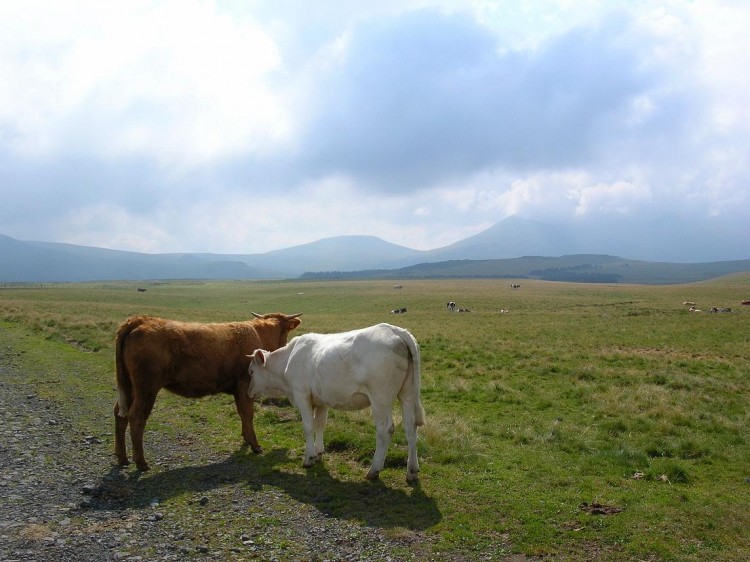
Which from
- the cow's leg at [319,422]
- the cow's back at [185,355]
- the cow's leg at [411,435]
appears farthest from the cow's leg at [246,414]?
the cow's leg at [411,435]

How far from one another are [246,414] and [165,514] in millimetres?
3296

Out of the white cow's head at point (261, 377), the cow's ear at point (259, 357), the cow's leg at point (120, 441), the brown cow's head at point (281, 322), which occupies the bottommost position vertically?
the cow's leg at point (120, 441)

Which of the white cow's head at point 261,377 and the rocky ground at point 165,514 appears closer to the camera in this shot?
the rocky ground at point 165,514

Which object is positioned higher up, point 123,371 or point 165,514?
point 123,371

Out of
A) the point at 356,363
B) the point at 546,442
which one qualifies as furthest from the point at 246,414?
the point at 546,442

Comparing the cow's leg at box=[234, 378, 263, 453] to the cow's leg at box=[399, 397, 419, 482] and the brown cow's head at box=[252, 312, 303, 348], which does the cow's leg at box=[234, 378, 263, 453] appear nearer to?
the brown cow's head at box=[252, 312, 303, 348]

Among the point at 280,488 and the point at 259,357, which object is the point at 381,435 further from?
the point at 259,357

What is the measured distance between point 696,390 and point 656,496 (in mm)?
9874

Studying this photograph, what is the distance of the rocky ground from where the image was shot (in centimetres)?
587

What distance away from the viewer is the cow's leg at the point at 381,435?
8.18 m

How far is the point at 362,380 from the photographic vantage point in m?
8.48

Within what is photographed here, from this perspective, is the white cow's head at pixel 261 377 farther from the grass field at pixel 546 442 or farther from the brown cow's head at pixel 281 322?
the brown cow's head at pixel 281 322

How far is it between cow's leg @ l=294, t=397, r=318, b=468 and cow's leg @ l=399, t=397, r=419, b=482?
1727mm

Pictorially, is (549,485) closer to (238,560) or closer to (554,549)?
(554,549)
